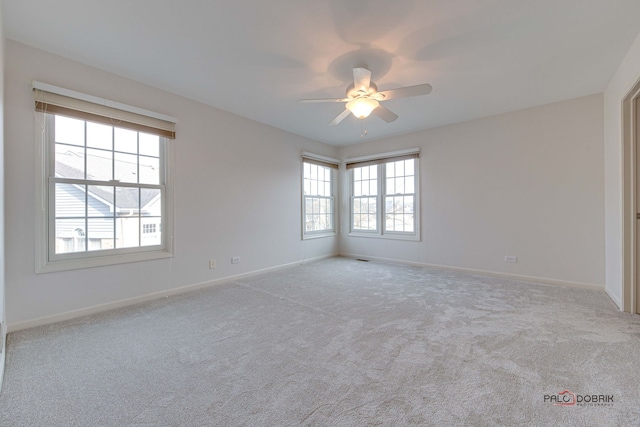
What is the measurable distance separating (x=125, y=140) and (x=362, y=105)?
106 inches

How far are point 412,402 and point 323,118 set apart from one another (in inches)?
149

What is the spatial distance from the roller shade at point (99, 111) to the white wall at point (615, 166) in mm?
4823

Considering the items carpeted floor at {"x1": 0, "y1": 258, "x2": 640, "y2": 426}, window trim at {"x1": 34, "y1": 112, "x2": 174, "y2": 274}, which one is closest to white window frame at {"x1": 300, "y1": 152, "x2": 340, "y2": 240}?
carpeted floor at {"x1": 0, "y1": 258, "x2": 640, "y2": 426}

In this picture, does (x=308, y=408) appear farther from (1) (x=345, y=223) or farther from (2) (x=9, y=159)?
(1) (x=345, y=223)

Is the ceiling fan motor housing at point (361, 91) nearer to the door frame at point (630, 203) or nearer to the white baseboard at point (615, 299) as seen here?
the door frame at point (630, 203)

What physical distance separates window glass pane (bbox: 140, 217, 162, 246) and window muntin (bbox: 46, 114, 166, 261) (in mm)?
10

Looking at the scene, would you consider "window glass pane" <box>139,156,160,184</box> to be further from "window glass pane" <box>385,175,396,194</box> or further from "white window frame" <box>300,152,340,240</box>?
"window glass pane" <box>385,175,396,194</box>

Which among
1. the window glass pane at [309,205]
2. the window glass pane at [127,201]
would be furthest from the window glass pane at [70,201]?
the window glass pane at [309,205]

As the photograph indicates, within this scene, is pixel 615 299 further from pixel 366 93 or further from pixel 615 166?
pixel 366 93

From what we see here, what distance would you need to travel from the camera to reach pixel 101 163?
2.87m

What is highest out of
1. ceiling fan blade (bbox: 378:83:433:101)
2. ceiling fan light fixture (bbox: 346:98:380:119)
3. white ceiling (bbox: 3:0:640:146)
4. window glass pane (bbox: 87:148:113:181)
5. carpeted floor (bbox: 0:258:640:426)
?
white ceiling (bbox: 3:0:640:146)

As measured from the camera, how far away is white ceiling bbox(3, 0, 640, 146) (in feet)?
6.42

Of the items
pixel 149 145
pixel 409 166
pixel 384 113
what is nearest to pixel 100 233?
pixel 149 145

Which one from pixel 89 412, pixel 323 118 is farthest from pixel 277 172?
pixel 89 412
